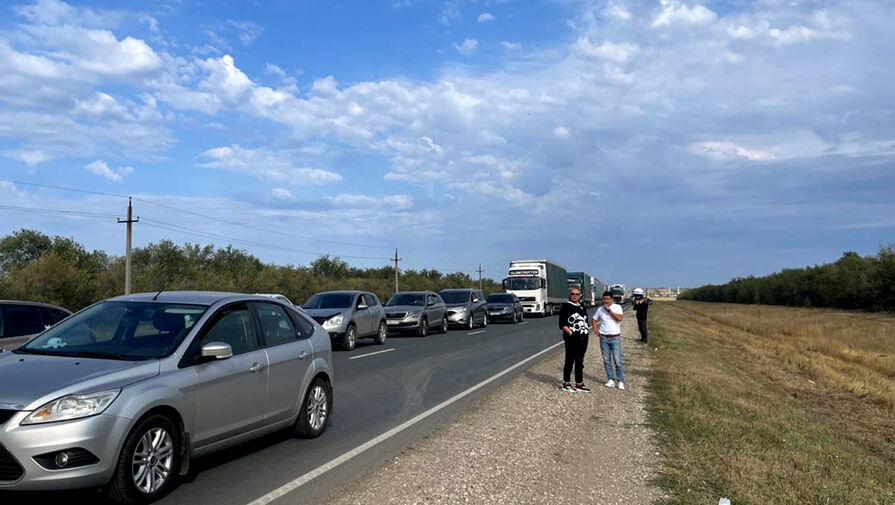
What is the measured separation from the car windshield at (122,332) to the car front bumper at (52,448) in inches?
36.3

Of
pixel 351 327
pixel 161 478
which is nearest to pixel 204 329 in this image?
pixel 161 478

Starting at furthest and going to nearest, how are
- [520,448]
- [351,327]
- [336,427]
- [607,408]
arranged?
[351,327], [607,408], [336,427], [520,448]

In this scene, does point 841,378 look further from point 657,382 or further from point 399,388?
point 399,388

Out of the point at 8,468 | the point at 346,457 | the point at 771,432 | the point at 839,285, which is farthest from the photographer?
the point at 839,285

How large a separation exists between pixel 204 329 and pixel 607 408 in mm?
6539

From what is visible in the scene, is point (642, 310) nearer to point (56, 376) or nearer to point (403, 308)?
point (403, 308)

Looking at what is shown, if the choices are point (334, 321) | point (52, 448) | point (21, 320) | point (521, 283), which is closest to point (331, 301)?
point (334, 321)

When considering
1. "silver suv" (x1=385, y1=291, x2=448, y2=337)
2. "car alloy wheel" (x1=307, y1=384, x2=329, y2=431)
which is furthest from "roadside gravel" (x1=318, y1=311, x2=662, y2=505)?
"silver suv" (x1=385, y1=291, x2=448, y2=337)

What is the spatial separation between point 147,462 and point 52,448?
0.79 m

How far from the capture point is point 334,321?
19.7 meters

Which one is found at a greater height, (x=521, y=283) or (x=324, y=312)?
(x=521, y=283)

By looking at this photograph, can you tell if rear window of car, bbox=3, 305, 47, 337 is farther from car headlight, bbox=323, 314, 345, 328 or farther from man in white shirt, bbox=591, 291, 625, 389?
car headlight, bbox=323, 314, 345, 328

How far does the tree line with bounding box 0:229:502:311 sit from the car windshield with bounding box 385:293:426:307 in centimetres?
1722

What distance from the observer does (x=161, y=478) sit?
18.1 ft
